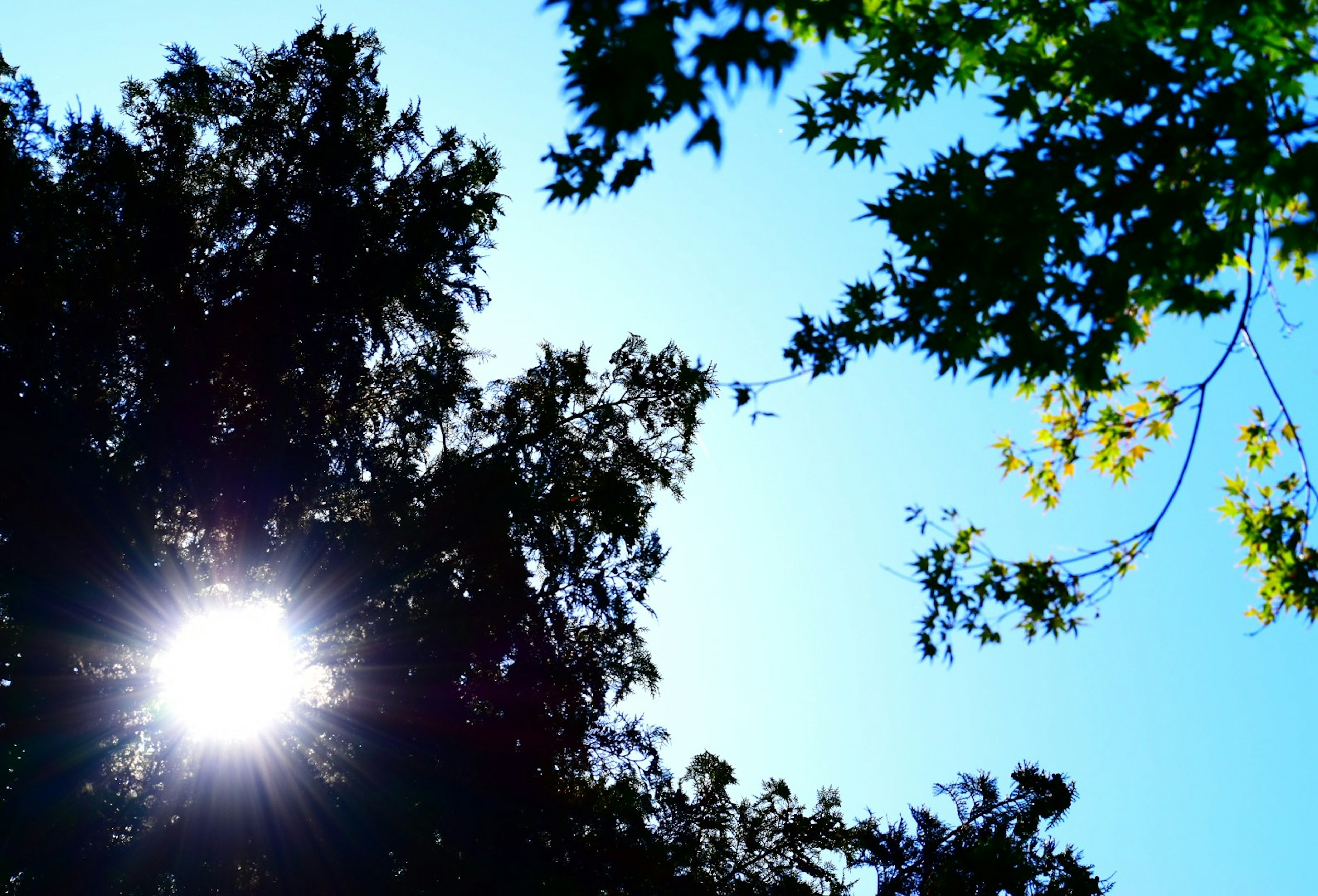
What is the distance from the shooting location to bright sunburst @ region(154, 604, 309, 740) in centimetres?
1195

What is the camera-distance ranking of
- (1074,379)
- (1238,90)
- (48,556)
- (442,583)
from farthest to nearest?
(442,583) → (48,556) → (1074,379) → (1238,90)

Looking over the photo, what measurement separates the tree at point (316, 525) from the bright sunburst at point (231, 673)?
0.26 meters

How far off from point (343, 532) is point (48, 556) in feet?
12.9

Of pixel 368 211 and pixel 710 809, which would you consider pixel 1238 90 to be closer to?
pixel 368 211

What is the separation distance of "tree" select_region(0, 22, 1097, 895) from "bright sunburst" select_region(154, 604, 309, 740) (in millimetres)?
257

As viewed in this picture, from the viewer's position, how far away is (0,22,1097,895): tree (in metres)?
10.6

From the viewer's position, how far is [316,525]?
482 inches

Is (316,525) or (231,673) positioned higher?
(316,525)

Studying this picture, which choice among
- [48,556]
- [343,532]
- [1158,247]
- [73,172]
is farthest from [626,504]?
[73,172]

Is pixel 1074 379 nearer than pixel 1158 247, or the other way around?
pixel 1158 247

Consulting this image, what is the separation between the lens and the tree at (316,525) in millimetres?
10625

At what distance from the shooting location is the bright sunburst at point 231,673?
11953 millimetres

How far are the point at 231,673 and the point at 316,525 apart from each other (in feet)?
9.79

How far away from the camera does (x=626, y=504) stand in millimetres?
12938
